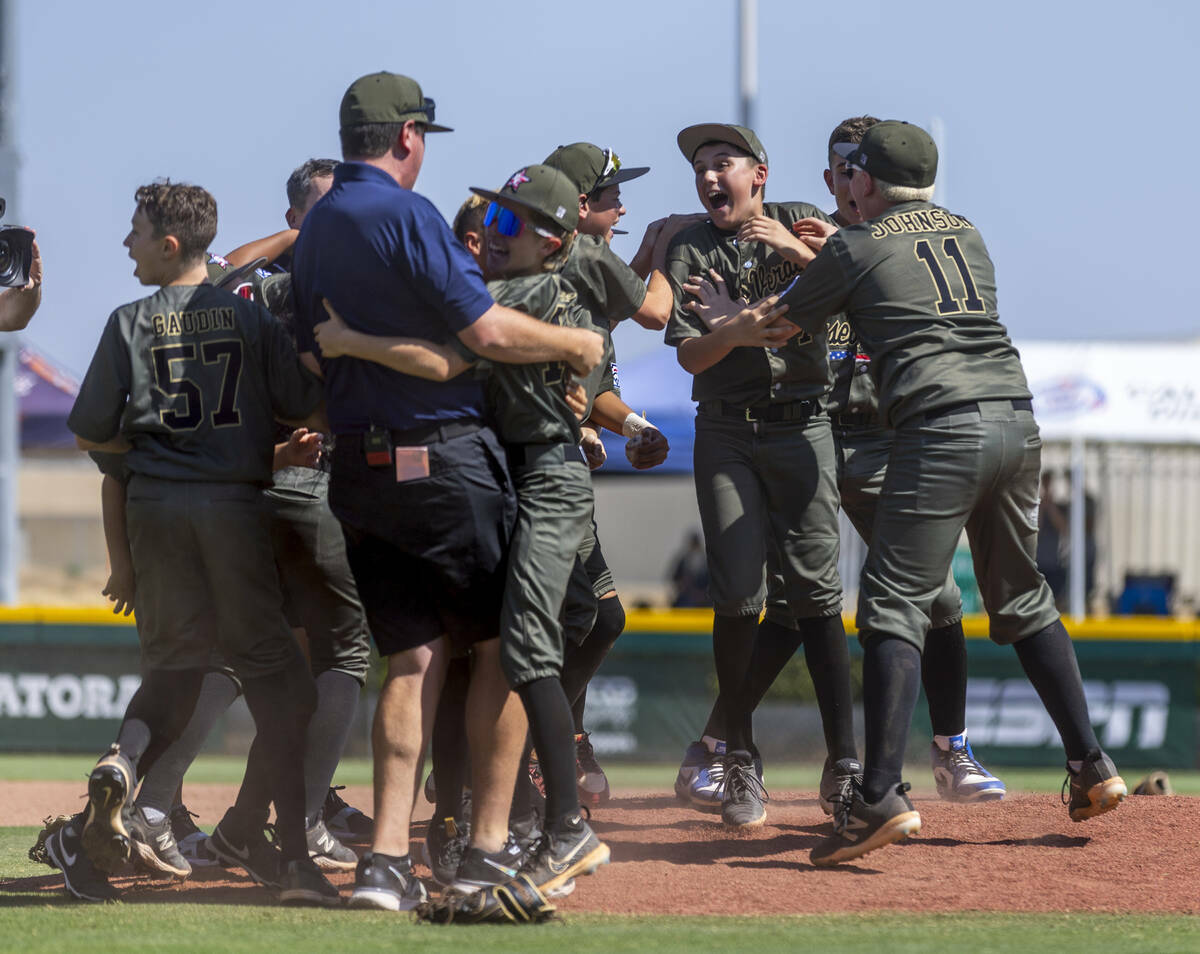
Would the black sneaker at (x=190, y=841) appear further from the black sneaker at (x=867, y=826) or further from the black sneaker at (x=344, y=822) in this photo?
the black sneaker at (x=867, y=826)

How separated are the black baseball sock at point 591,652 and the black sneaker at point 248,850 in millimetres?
1227

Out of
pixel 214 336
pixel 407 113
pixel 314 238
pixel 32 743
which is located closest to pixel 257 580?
pixel 214 336

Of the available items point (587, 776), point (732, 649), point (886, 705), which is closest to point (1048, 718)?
point (587, 776)

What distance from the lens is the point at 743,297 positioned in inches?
218

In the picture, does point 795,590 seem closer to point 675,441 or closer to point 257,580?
point 257,580

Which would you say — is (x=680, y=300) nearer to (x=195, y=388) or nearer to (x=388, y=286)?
(x=388, y=286)

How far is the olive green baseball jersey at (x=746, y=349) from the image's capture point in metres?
5.45

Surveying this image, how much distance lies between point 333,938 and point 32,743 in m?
8.83

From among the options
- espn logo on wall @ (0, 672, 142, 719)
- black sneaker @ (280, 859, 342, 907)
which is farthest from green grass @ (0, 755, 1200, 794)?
black sneaker @ (280, 859, 342, 907)

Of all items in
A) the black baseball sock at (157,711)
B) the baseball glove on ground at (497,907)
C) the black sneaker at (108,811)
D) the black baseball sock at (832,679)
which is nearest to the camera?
the baseball glove on ground at (497,907)

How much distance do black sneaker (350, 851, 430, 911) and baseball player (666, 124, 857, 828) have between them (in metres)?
1.65

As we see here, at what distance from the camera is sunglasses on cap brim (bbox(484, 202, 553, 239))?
170 inches

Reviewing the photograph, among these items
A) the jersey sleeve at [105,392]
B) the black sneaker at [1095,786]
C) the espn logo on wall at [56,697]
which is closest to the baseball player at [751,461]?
the black sneaker at [1095,786]

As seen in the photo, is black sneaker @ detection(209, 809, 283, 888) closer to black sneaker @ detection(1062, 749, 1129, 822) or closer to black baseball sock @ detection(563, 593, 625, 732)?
black baseball sock @ detection(563, 593, 625, 732)
